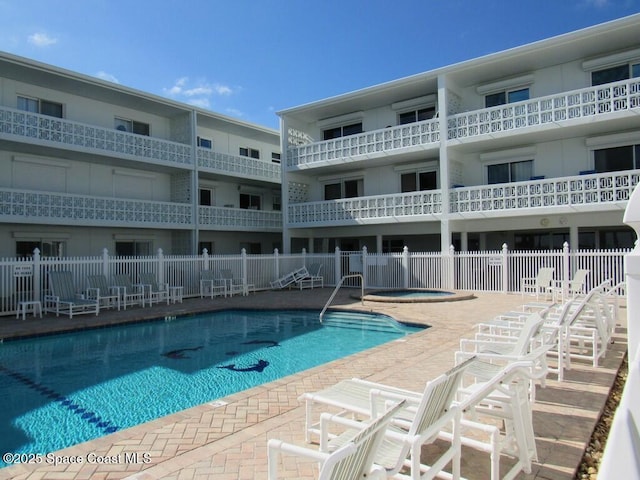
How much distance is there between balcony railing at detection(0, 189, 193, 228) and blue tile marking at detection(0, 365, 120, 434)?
1004 cm

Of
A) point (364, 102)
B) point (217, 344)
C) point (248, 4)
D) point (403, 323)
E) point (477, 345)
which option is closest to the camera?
point (477, 345)

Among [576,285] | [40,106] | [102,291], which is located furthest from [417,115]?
[40,106]

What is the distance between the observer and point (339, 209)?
22234 mm

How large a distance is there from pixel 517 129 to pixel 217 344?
545 inches

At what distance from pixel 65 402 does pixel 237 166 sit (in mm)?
18529

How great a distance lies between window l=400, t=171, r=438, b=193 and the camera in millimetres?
21312

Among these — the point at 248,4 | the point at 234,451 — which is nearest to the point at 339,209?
the point at 248,4

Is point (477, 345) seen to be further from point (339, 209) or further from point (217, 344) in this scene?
point (339, 209)

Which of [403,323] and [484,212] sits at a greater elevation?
[484,212]

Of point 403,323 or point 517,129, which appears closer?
point 403,323

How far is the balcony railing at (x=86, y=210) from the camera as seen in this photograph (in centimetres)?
1623

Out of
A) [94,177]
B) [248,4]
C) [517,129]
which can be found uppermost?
[248,4]

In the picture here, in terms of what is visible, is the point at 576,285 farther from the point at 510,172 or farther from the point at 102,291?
the point at 102,291

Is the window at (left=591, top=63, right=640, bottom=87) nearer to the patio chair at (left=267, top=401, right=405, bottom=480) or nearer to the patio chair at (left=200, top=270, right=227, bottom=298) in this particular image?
the patio chair at (left=200, top=270, right=227, bottom=298)
